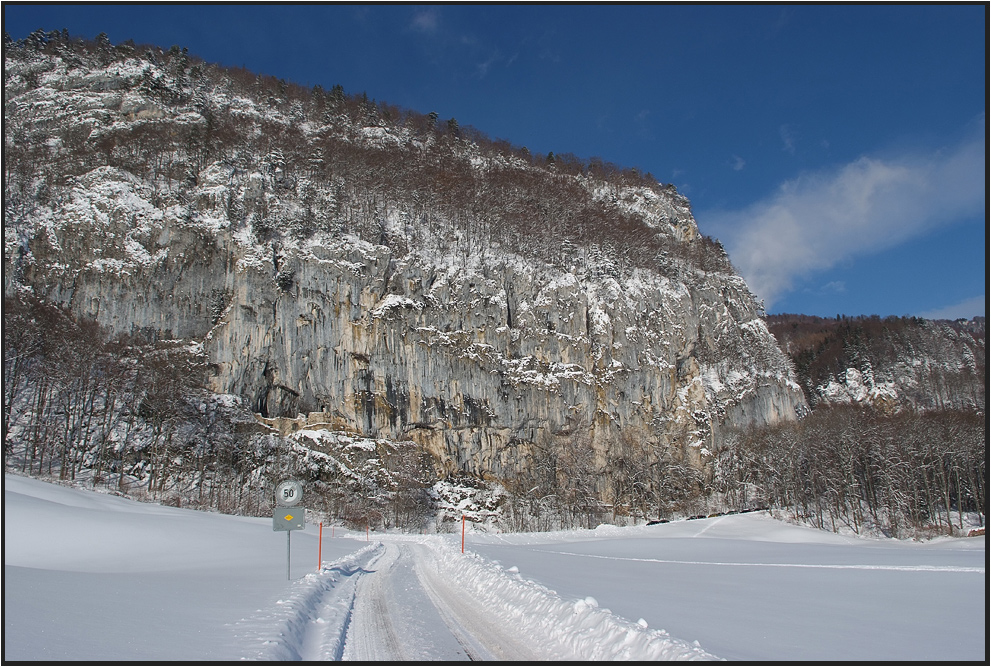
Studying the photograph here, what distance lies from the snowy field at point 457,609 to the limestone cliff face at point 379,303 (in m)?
46.4

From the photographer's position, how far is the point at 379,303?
64312 millimetres

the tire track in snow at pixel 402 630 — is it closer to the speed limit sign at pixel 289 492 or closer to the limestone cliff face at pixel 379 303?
the speed limit sign at pixel 289 492

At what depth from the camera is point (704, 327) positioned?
3093 inches

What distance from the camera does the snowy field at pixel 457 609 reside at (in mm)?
5094

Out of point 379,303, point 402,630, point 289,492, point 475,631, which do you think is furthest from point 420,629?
point 379,303

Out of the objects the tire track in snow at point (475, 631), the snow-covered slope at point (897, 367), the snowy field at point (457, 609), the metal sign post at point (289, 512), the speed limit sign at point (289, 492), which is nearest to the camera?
the snowy field at point (457, 609)

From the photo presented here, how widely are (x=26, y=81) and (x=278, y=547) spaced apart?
9077cm

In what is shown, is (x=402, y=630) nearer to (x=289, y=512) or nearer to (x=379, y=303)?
(x=289, y=512)

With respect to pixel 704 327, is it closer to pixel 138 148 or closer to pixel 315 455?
pixel 315 455

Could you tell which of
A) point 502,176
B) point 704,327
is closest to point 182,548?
point 704,327

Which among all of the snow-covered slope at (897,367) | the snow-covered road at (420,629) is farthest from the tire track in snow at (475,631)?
the snow-covered slope at (897,367)

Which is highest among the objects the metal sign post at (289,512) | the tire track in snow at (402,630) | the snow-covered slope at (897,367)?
the snow-covered slope at (897,367)

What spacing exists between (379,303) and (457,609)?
2277 inches

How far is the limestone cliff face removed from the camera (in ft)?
183
